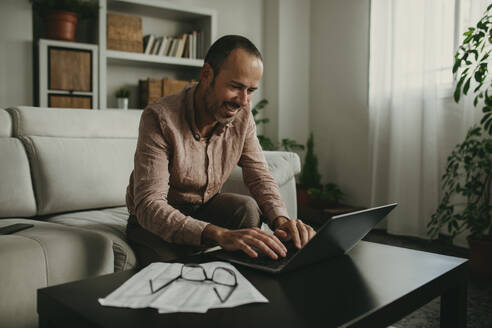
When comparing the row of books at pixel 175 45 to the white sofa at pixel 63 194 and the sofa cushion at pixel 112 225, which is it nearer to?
the white sofa at pixel 63 194

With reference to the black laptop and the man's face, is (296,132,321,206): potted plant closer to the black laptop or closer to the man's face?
the man's face

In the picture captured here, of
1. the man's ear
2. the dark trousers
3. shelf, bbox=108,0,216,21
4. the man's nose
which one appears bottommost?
the dark trousers

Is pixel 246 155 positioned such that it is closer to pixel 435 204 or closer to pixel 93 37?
pixel 435 204

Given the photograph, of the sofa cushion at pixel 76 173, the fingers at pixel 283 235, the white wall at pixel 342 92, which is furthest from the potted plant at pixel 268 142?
the fingers at pixel 283 235

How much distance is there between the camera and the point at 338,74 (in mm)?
3982

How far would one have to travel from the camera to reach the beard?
123 cm

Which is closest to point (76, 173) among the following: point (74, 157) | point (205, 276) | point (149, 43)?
point (74, 157)

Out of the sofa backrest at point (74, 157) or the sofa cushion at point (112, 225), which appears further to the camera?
the sofa backrest at point (74, 157)

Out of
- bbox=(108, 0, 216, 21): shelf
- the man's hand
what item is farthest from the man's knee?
bbox=(108, 0, 216, 21): shelf

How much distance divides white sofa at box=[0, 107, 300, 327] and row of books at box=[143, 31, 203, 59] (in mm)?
1713

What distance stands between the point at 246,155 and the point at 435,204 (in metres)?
2.01

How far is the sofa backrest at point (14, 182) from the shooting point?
5.32ft

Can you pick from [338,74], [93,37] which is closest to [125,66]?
[93,37]

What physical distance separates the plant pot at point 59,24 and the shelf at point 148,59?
32 centimetres
